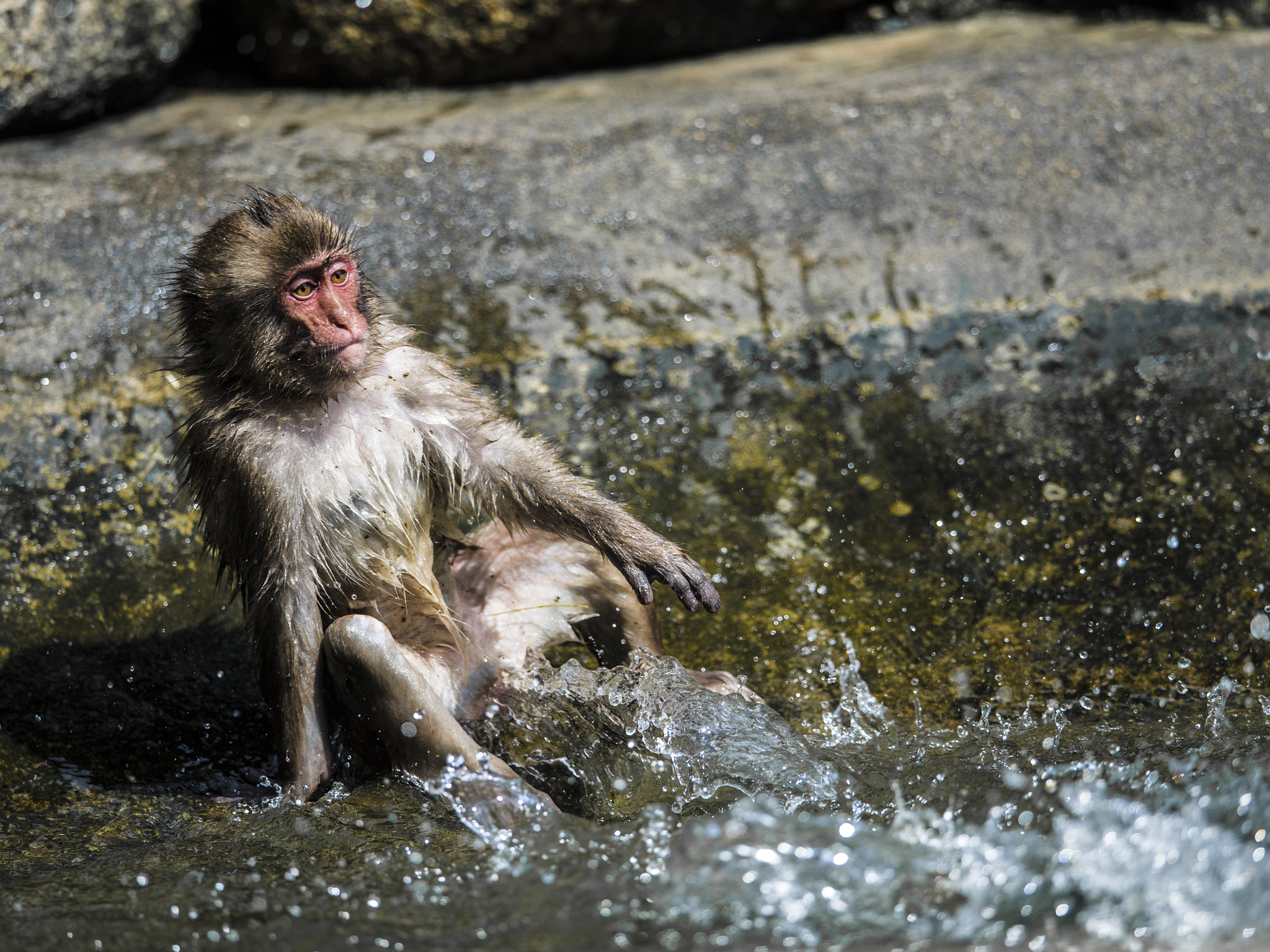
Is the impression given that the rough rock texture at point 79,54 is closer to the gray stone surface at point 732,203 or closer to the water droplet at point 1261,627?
the gray stone surface at point 732,203

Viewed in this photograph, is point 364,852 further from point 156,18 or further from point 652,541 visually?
point 156,18

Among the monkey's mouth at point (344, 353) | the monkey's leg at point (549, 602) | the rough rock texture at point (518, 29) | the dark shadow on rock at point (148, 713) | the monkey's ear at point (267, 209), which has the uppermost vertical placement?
the rough rock texture at point (518, 29)

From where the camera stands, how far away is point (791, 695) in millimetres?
3342

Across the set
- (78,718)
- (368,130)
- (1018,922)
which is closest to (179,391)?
(78,718)

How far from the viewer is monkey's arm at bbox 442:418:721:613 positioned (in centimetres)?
295

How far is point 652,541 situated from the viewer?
3.00 metres

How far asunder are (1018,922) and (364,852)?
136 centimetres

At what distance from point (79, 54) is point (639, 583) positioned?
4065 millimetres

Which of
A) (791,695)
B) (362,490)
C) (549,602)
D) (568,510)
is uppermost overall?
(362,490)

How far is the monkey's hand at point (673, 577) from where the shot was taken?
2916 millimetres

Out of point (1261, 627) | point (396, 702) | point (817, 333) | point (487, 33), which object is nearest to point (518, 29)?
point (487, 33)

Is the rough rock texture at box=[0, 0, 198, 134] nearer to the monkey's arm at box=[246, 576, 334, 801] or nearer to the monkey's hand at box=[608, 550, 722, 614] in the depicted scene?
the monkey's arm at box=[246, 576, 334, 801]

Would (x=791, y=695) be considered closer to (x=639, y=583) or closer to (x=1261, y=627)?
(x=639, y=583)

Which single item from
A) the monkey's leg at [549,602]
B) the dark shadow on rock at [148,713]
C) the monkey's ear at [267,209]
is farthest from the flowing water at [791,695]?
the monkey's ear at [267,209]
